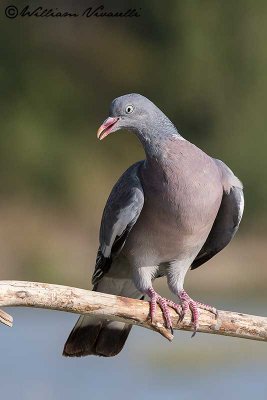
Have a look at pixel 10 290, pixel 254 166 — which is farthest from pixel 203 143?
pixel 10 290

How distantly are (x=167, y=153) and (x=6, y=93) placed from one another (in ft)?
25.5

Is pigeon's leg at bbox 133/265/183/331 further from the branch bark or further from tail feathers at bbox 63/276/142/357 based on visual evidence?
tail feathers at bbox 63/276/142/357

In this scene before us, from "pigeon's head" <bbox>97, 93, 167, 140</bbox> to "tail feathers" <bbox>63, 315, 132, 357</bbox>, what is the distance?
30.5 inches

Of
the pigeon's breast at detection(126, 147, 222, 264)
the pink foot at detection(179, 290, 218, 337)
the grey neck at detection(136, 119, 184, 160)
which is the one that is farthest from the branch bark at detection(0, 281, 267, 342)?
the grey neck at detection(136, 119, 184, 160)

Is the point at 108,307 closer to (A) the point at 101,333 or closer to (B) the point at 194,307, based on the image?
(B) the point at 194,307

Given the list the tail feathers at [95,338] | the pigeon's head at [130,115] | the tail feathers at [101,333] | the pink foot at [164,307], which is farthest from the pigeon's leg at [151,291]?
the pigeon's head at [130,115]

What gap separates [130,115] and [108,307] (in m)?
0.78

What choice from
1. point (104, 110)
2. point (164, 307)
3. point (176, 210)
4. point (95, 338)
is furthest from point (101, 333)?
point (104, 110)

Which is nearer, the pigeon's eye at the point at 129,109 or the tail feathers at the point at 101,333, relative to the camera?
the pigeon's eye at the point at 129,109

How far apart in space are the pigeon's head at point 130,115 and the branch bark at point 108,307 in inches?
25.7

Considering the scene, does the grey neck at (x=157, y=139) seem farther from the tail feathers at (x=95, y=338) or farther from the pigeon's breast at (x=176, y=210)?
the tail feathers at (x=95, y=338)

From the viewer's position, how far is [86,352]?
4.52 meters

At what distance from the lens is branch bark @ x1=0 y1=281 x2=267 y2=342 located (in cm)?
360

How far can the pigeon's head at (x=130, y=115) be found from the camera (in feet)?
13.7
